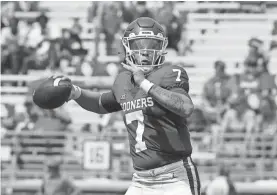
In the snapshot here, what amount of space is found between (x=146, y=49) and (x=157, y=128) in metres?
0.50

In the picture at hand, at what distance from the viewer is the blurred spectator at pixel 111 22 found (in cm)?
1240

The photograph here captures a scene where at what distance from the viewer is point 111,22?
12.4 m

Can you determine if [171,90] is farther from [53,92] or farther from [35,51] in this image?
[35,51]

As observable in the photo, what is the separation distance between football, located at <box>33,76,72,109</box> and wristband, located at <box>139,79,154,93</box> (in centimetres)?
76

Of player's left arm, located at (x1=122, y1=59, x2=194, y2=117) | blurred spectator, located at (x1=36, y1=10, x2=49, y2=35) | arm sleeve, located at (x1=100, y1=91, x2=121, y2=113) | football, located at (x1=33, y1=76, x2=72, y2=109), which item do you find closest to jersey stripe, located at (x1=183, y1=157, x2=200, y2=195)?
player's left arm, located at (x1=122, y1=59, x2=194, y2=117)

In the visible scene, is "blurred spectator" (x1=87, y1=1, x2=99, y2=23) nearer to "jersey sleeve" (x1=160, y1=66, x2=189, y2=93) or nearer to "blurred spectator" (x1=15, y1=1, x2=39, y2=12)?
"blurred spectator" (x1=15, y1=1, x2=39, y2=12)

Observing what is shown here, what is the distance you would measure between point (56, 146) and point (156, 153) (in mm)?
5740

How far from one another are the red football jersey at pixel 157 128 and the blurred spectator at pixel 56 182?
14.4 feet

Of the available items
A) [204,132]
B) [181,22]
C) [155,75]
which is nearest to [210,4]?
[181,22]

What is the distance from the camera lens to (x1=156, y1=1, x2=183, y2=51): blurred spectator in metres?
11.7

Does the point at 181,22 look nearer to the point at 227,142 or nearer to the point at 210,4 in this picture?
the point at 210,4

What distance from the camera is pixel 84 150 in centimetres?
970

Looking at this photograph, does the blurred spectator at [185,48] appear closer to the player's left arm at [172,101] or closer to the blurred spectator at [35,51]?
the blurred spectator at [35,51]

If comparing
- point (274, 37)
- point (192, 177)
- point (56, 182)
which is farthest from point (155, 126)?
point (274, 37)
